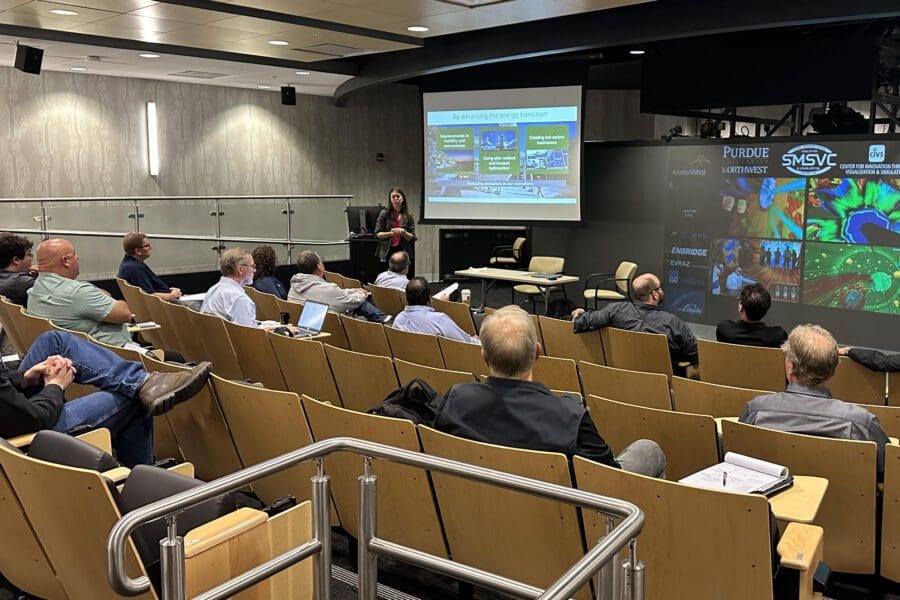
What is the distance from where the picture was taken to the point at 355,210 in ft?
38.3

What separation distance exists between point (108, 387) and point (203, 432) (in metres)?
0.48

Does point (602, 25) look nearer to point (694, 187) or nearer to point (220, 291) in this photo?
point (694, 187)

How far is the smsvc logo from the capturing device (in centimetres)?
861

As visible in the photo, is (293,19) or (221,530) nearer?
(221,530)

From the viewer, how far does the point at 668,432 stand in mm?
3336

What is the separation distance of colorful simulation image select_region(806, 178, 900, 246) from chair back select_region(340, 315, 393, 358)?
5.59 m

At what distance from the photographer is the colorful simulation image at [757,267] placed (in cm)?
907

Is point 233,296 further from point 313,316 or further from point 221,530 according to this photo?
point 221,530

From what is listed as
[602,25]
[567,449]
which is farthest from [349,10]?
[567,449]

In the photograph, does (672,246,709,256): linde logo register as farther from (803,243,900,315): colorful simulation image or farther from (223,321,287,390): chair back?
(223,321,287,390): chair back

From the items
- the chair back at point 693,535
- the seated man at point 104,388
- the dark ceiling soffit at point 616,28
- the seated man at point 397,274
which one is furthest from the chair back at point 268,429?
the dark ceiling soffit at point 616,28

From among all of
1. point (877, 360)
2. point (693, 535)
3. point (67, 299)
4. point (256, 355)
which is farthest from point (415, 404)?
point (877, 360)

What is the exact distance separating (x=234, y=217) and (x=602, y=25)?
562 cm

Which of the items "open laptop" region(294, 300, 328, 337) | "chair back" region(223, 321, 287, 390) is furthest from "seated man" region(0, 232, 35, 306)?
"open laptop" region(294, 300, 328, 337)
